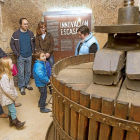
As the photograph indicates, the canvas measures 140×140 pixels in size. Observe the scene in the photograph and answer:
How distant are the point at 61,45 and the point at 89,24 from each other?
3.90ft

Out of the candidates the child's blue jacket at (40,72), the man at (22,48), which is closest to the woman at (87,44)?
the child's blue jacket at (40,72)

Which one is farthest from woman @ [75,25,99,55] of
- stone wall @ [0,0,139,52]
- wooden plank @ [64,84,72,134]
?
wooden plank @ [64,84,72,134]

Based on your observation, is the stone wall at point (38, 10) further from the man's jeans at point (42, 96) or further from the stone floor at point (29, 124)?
the man's jeans at point (42, 96)

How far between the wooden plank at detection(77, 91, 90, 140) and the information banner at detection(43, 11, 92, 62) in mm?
4188

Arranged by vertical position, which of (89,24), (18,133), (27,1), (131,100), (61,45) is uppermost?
(27,1)

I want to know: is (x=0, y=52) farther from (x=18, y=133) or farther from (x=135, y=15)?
(x=135, y=15)

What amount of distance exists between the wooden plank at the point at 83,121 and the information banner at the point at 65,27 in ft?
13.7

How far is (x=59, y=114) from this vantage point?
1.77 meters

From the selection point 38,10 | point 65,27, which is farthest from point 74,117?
point 38,10

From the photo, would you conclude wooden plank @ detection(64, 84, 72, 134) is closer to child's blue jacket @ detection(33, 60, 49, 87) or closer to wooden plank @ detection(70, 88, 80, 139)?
wooden plank @ detection(70, 88, 80, 139)

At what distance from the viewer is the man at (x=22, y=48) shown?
4.82m

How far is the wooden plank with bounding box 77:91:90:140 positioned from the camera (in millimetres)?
1347

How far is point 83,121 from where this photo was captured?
1421 millimetres

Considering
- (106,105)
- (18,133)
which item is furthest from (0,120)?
(106,105)
